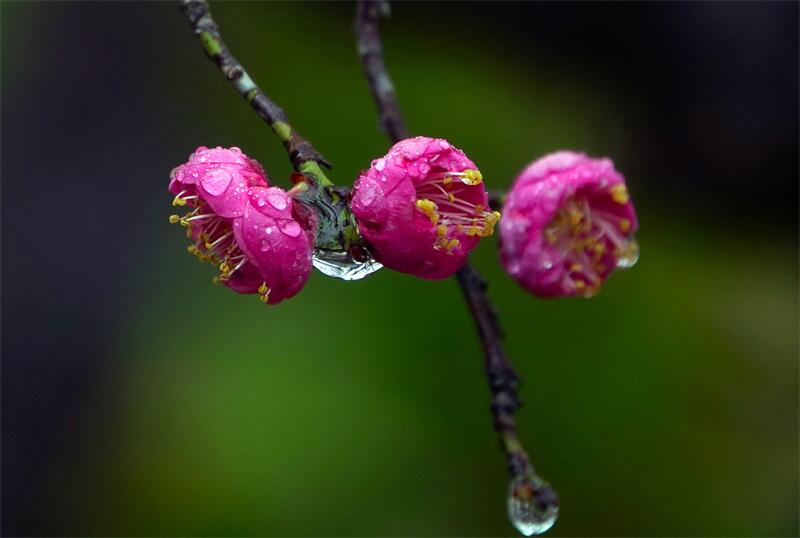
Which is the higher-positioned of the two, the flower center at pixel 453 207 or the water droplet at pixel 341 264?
the flower center at pixel 453 207

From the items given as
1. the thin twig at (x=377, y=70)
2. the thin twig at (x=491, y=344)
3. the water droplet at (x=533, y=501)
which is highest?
the thin twig at (x=377, y=70)

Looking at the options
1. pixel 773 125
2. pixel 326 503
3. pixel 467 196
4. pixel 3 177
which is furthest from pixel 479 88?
pixel 467 196

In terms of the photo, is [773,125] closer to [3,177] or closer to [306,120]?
[306,120]

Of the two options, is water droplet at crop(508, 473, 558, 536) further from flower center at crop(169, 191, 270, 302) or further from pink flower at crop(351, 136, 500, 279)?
flower center at crop(169, 191, 270, 302)

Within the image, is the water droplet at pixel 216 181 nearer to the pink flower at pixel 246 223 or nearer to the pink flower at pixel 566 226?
the pink flower at pixel 246 223

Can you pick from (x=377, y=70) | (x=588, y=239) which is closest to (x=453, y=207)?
(x=588, y=239)

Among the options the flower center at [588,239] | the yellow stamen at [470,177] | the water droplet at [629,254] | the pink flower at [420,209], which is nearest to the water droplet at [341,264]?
the pink flower at [420,209]
